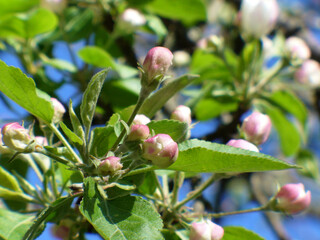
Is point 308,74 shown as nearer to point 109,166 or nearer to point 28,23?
point 28,23

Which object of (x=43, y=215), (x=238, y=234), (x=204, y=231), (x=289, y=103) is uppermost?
(x=43, y=215)

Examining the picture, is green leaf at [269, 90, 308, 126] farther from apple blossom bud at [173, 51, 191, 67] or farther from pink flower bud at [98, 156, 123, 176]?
pink flower bud at [98, 156, 123, 176]

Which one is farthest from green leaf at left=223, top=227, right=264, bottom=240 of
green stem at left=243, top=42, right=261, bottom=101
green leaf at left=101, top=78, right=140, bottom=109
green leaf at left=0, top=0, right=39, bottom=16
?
green leaf at left=0, top=0, right=39, bottom=16

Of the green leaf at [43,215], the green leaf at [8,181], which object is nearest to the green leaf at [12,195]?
the green leaf at [8,181]

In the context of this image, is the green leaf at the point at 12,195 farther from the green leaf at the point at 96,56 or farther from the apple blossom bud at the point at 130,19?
the apple blossom bud at the point at 130,19

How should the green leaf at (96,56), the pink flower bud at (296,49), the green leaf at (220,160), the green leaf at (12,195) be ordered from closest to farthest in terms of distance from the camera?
the green leaf at (220,160) → the green leaf at (12,195) → the green leaf at (96,56) → the pink flower bud at (296,49)

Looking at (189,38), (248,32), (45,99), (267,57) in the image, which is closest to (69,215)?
(45,99)

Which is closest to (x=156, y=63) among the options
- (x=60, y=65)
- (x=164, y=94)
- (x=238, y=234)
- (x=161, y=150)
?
(x=164, y=94)

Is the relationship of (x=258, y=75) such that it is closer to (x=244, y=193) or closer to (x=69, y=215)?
(x=69, y=215)
